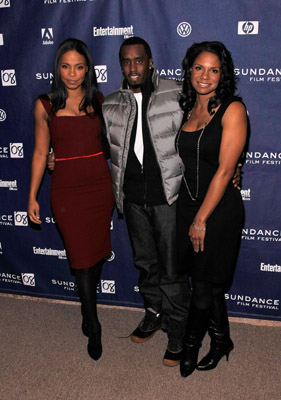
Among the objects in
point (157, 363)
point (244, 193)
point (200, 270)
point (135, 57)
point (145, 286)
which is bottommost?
point (157, 363)

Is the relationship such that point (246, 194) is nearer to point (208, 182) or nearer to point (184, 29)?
point (208, 182)

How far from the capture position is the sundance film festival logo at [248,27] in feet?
8.53

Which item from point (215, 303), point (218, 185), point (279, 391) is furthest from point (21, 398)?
point (218, 185)

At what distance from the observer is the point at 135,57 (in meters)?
2.33

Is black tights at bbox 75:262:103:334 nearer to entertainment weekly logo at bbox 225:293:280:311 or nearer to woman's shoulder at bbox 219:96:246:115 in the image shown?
entertainment weekly logo at bbox 225:293:280:311

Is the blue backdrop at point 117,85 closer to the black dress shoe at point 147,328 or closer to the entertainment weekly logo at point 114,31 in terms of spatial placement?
the entertainment weekly logo at point 114,31

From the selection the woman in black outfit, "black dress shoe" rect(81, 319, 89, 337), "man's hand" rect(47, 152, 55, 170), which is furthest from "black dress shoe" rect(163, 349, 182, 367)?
"man's hand" rect(47, 152, 55, 170)

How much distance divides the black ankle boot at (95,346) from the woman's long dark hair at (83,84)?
1.48m

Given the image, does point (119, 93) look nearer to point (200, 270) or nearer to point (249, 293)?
point (200, 270)

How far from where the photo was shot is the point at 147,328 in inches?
115

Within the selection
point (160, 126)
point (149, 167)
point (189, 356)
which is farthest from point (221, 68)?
point (189, 356)

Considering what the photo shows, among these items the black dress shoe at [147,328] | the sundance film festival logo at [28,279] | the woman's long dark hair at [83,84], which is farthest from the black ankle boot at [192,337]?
the sundance film festival logo at [28,279]

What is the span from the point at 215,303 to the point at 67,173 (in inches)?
49.4

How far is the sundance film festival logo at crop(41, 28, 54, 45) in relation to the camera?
2.96 meters
